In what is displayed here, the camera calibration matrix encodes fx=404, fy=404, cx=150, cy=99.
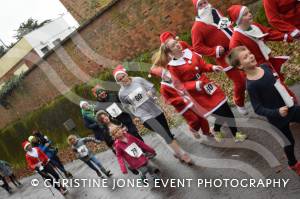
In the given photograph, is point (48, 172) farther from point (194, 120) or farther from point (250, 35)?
point (250, 35)

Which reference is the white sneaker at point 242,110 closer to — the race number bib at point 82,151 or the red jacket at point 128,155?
the red jacket at point 128,155

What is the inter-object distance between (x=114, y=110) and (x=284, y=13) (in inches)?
155

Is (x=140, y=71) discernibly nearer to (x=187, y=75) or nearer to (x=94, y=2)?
(x=187, y=75)

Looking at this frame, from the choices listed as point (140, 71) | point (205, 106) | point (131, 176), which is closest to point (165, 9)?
point (140, 71)

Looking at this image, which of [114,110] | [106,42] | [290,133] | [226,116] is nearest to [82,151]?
[114,110]

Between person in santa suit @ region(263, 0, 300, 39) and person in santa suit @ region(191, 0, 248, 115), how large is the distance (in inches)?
29.3

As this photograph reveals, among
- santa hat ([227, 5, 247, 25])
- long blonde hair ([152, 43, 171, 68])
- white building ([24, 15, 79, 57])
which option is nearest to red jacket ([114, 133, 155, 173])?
long blonde hair ([152, 43, 171, 68])

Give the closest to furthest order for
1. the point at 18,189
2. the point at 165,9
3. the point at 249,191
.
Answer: the point at 249,191, the point at 165,9, the point at 18,189

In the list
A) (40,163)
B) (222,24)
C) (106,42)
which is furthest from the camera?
(106,42)

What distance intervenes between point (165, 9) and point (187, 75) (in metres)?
6.48

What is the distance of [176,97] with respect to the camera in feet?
21.4

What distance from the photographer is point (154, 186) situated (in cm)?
718

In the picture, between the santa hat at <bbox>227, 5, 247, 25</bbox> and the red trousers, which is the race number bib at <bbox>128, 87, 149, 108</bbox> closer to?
the red trousers

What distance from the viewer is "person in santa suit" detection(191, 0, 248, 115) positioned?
21.0 feet
